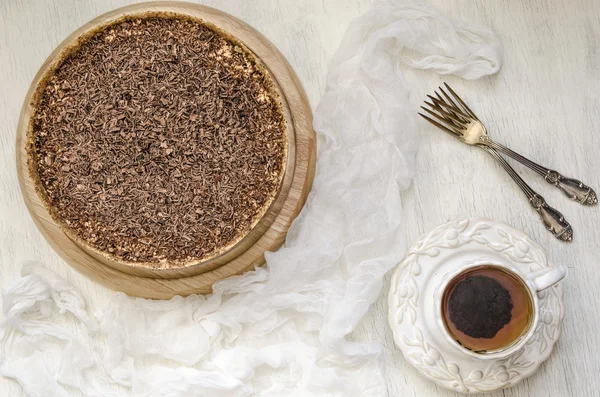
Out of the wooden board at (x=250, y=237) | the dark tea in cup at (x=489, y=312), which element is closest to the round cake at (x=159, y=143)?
the wooden board at (x=250, y=237)

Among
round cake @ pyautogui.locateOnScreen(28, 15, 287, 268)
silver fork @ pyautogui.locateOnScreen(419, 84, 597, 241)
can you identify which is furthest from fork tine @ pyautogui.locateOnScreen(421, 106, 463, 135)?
round cake @ pyautogui.locateOnScreen(28, 15, 287, 268)

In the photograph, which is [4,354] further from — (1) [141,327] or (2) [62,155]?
(2) [62,155]

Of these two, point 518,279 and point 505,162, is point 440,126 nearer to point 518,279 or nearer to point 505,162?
point 505,162

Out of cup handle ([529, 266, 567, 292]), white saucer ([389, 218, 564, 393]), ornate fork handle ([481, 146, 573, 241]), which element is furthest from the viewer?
ornate fork handle ([481, 146, 573, 241])

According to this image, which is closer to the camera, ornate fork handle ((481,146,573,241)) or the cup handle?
the cup handle

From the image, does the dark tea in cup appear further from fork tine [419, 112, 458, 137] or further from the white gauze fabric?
fork tine [419, 112, 458, 137]

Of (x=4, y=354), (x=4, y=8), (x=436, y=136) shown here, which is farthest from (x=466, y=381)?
(x=4, y=8)
